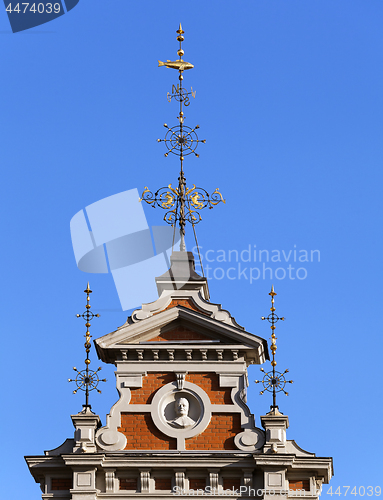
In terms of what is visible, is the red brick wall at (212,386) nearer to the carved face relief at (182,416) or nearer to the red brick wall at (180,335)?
the carved face relief at (182,416)

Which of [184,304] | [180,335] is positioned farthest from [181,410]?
[184,304]

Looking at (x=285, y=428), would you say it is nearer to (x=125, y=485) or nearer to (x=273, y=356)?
(x=273, y=356)

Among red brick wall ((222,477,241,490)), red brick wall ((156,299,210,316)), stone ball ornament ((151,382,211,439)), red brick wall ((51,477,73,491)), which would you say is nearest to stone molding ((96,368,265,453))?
stone ball ornament ((151,382,211,439))

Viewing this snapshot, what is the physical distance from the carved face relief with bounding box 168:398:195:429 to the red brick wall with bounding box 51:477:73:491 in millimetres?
2135

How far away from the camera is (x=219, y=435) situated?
22719mm

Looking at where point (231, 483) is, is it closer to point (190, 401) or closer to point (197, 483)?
point (197, 483)

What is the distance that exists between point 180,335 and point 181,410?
1.54 m

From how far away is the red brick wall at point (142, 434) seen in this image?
74.3 ft

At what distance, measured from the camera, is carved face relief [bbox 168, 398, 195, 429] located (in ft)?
74.8

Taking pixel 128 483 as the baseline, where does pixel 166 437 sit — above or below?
above

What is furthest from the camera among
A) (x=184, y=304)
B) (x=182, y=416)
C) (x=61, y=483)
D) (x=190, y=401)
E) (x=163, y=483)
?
(x=184, y=304)

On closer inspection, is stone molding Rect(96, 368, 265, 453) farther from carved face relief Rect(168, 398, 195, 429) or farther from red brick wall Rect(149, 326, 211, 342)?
red brick wall Rect(149, 326, 211, 342)

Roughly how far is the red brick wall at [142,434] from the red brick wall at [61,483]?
1.20 metres

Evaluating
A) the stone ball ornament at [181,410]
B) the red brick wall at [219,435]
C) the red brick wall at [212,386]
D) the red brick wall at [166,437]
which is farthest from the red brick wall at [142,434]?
the red brick wall at [212,386]
